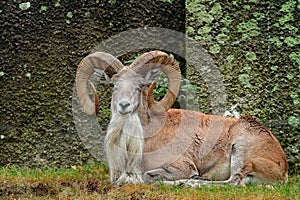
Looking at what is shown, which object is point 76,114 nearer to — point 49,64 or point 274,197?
point 49,64

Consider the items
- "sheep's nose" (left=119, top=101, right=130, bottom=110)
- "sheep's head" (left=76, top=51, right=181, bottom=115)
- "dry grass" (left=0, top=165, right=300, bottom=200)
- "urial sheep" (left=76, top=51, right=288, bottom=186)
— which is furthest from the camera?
"urial sheep" (left=76, top=51, right=288, bottom=186)

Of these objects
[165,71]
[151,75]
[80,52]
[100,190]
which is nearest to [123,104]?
[151,75]

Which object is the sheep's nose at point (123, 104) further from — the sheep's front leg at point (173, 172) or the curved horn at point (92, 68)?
the sheep's front leg at point (173, 172)

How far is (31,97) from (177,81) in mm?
2498

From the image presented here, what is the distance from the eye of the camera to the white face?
8344 millimetres

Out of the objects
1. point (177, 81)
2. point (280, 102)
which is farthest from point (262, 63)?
point (177, 81)

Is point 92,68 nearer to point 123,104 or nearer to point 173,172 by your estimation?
point 123,104

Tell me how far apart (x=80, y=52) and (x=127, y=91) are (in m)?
2.19

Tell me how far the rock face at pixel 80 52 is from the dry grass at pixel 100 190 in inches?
50.0

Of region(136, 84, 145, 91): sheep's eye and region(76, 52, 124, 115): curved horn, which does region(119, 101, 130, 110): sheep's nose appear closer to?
region(136, 84, 145, 91): sheep's eye

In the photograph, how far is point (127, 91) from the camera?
844 centimetres

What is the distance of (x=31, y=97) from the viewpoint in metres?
10.4

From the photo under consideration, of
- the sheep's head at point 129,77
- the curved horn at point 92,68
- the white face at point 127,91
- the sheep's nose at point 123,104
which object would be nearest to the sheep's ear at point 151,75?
the sheep's head at point 129,77

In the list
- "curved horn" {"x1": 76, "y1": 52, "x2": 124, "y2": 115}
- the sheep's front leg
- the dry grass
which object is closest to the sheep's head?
"curved horn" {"x1": 76, "y1": 52, "x2": 124, "y2": 115}
